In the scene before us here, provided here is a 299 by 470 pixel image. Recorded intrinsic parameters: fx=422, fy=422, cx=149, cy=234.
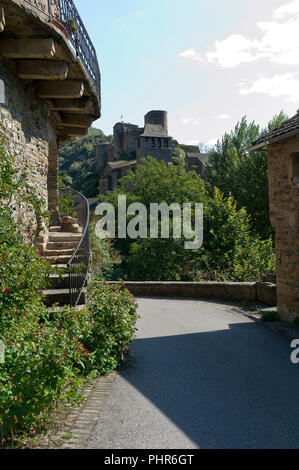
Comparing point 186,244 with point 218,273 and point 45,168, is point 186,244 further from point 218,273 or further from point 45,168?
point 45,168

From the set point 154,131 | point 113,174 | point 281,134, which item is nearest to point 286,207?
point 281,134

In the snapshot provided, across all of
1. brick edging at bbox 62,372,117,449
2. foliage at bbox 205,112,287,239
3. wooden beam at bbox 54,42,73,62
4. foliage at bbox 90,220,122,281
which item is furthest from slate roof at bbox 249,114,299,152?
foliage at bbox 205,112,287,239

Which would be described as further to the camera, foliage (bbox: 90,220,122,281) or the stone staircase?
foliage (bbox: 90,220,122,281)

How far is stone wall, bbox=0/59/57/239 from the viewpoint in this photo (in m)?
6.77

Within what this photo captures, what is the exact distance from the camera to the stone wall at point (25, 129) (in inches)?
266

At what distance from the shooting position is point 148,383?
5.67 m

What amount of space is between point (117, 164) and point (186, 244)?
4391cm

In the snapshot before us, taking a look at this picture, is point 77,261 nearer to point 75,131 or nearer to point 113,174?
point 75,131

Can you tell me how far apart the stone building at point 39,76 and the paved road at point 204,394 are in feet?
11.2

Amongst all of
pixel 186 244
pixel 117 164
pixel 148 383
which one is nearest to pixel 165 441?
pixel 148 383

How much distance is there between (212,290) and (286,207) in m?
5.07

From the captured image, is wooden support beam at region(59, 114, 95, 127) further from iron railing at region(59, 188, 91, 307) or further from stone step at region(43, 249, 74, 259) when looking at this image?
stone step at region(43, 249, 74, 259)

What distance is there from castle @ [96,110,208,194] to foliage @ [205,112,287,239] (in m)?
10.1

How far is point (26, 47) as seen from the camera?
21.0ft
